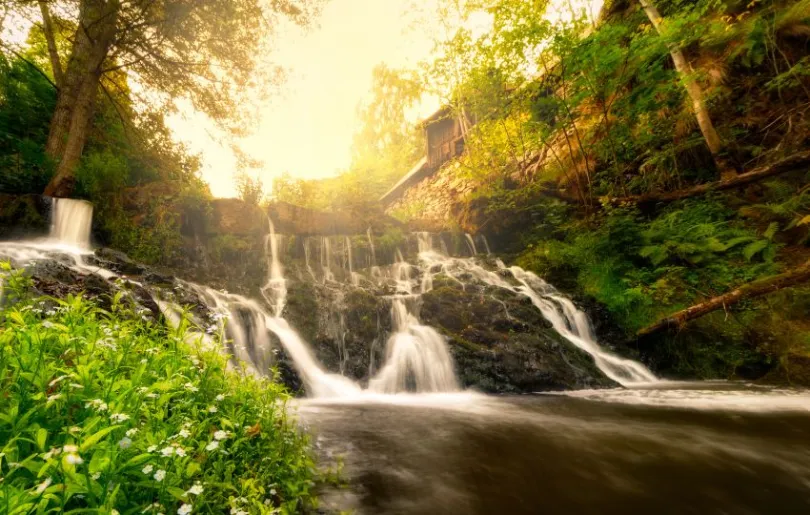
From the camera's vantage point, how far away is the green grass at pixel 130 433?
1.15m

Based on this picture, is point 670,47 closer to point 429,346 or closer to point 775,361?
point 775,361

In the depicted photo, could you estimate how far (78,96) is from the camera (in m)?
9.20

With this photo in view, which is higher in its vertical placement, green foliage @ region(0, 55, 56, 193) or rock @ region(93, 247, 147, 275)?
green foliage @ region(0, 55, 56, 193)

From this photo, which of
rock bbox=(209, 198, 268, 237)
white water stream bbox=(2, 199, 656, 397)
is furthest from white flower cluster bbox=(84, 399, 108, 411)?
rock bbox=(209, 198, 268, 237)

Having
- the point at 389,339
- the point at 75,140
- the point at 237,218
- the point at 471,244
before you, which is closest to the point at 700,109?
→ the point at 471,244

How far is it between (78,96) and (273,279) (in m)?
7.36

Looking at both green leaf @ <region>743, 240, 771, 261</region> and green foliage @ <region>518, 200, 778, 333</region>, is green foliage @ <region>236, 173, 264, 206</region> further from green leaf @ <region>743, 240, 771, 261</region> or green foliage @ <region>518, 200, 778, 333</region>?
green leaf @ <region>743, 240, 771, 261</region>

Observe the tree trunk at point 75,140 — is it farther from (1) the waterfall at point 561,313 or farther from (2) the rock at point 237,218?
(1) the waterfall at point 561,313

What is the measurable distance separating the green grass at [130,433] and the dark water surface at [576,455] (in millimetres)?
647

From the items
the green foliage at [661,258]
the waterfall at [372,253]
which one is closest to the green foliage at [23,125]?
the waterfall at [372,253]

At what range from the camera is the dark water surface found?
90.2 inches

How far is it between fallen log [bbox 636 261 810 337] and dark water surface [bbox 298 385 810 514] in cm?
142

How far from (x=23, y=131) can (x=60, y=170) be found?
97.1 inches

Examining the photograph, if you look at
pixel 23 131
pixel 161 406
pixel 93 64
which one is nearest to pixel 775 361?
pixel 161 406
